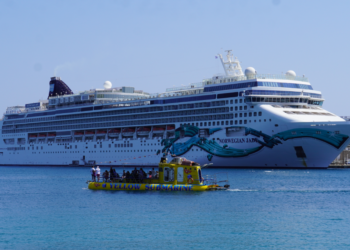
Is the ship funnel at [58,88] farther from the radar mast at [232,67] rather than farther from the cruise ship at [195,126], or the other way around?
the radar mast at [232,67]

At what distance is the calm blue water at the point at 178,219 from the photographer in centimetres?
2591

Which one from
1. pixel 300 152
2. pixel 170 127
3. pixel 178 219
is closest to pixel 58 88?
pixel 170 127

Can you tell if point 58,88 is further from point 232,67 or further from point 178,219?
point 178,219

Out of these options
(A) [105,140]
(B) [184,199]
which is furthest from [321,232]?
(A) [105,140]

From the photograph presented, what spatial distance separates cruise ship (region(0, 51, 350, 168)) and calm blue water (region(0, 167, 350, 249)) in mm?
22666

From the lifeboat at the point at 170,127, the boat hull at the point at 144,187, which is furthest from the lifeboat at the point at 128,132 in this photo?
the boat hull at the point at 144,187

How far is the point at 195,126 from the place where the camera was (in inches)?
3307

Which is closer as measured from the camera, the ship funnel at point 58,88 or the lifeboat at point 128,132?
the lifeboat at point 128,132

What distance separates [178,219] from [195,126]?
2080 inches

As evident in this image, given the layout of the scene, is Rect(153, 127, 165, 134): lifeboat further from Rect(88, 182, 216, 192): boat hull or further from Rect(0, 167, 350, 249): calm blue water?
Rect(0, 167, 350, 249): calm blue water

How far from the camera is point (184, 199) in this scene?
3931cm

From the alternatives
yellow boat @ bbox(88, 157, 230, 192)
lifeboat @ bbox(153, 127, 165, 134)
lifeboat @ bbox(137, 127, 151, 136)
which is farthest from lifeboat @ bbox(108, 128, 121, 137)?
yellow boat @ bbox(88, 157, 230, 192)

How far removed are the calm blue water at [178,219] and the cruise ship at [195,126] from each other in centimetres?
2267

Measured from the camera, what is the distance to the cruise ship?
71.6 metres
